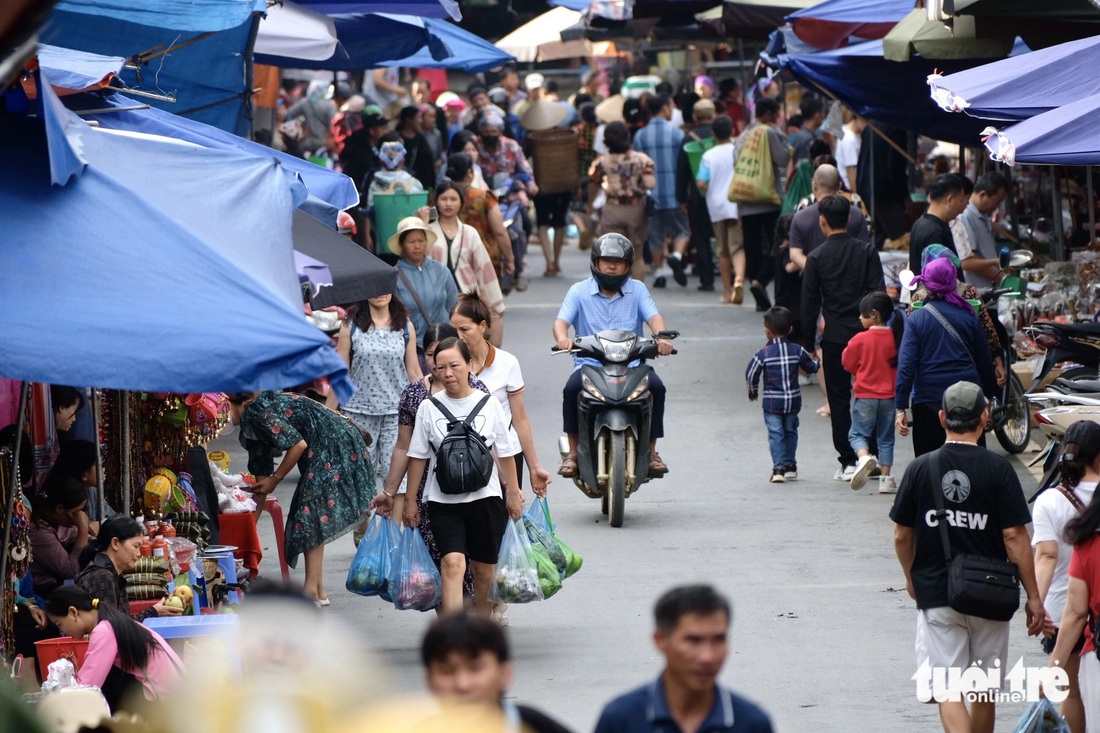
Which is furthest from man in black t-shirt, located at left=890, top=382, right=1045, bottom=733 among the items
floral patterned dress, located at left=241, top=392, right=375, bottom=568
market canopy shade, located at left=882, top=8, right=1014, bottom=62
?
market canopy shade, located at left=882, top=8, right=1014, bottom=62

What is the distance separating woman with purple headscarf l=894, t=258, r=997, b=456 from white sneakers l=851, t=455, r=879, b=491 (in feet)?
4.48

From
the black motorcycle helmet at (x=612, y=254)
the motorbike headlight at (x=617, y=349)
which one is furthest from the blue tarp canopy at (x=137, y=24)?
the motorbike headlight at (x=617, y=349)

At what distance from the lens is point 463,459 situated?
8.03 meters

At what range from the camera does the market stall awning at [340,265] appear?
839cm

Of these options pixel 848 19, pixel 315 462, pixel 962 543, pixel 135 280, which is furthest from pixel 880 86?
pixel 135 280

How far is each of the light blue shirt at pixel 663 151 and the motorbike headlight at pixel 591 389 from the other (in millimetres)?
10489

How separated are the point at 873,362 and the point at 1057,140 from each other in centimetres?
300

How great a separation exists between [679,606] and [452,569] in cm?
391

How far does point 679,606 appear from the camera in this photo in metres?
4.34

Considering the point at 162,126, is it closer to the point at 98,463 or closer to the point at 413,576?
the point at 98,463

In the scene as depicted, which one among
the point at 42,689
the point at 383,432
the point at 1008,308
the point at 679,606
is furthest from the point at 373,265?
the point at 1008,308

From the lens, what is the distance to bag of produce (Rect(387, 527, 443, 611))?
26.8ft

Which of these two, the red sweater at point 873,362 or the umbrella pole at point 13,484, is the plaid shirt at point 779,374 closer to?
the red sweater at point 873,362

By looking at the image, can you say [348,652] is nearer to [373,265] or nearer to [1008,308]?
[373,265]
